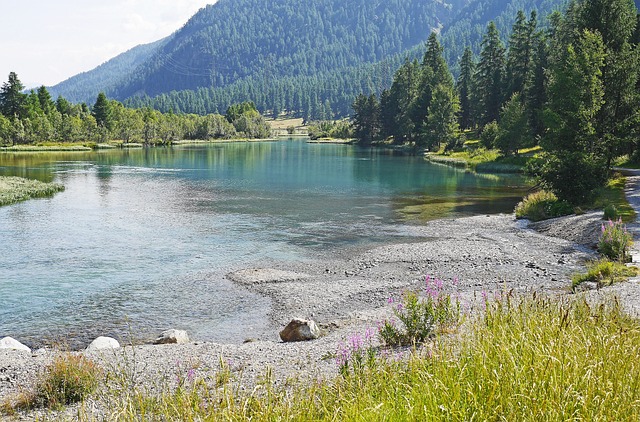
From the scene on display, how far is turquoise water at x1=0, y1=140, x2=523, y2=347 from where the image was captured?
1898cm

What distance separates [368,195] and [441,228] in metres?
19.0

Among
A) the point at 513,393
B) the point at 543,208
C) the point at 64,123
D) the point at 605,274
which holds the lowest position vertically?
the point at 605,274

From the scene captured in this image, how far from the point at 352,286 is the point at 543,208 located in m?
20.5

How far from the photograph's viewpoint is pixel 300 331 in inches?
615

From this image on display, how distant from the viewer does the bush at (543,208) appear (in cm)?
3509

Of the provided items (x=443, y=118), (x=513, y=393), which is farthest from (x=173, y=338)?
(x=443, y=118)

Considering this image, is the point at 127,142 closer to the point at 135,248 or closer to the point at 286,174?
the point at 286,174

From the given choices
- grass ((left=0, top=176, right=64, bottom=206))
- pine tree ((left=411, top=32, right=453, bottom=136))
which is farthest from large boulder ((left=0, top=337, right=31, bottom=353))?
pine tree ((left=411, top=32, right=453, bottom=136))

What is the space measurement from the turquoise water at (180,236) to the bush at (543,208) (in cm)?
454

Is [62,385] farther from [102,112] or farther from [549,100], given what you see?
[102,112]

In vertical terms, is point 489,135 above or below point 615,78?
below

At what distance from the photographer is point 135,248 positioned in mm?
30391

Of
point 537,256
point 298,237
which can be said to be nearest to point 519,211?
point 537,256

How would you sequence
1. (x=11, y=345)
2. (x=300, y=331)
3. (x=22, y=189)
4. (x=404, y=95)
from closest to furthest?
1. (x=11, y=345)
2. (x=300, y=331)
3. (x=22, y=189)
4. (x=404, y=95)
